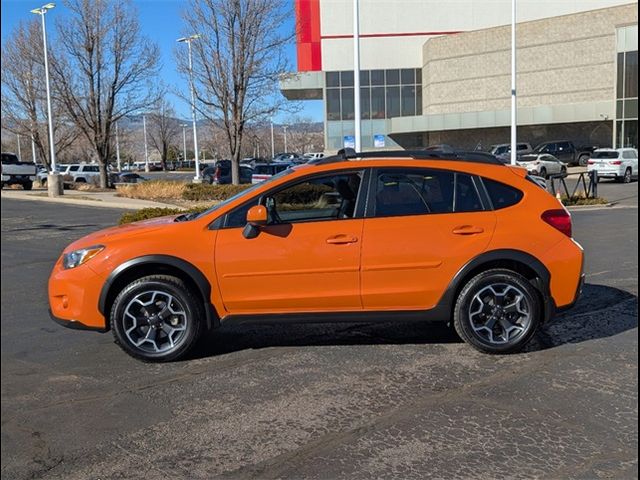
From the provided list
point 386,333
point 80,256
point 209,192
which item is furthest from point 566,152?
point 80,256

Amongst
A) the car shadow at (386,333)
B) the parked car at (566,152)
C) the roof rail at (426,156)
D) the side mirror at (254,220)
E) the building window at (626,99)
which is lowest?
the car shadow at (386,333)

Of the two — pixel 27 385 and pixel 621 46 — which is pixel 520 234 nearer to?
pixel 27 385

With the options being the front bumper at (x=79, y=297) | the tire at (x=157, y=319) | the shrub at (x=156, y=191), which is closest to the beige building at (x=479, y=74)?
the shrub at (x=156, y=191)

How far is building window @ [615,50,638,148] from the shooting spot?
4472 centimetres

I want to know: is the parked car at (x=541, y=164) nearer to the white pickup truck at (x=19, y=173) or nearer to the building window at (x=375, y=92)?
the building window at (x=375, y=92)

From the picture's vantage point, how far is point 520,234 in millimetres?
5340

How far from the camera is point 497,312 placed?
5348 mm

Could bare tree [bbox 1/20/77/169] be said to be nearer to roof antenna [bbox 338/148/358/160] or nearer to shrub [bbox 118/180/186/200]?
shrub [bbox 118/180/186/200]

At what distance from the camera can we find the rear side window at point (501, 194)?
5.43 metres

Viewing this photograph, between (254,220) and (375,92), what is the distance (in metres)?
55.5

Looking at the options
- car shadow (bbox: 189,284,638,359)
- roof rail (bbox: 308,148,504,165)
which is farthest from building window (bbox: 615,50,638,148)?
roof rail (bbox: 308,148,504,165)

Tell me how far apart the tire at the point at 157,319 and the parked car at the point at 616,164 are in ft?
109

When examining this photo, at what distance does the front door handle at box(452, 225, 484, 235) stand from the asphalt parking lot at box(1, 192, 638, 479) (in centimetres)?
105

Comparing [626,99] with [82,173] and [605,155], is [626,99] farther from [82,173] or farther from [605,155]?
[82,173]
